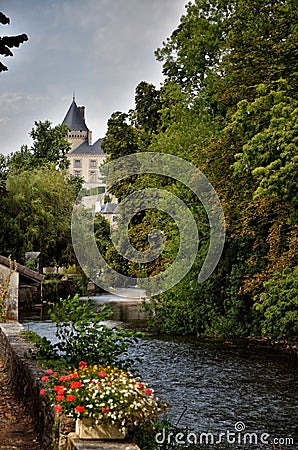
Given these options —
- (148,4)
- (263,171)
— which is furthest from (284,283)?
(148,4)

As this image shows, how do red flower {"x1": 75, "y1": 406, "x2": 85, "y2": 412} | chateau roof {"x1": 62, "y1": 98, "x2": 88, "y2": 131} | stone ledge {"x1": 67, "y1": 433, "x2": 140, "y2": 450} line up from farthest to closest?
chateau roof {"x1": 62, "y1": 98, "x2": 88, "y2": 131}, red flower {"x1": 75, "y1": 406, "x2": 85, "y2": 412}, stone ledge {"x1": 67, "y1": 433, "x2": 140, "y2": 450}

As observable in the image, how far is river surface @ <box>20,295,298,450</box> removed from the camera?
8891 millimetres

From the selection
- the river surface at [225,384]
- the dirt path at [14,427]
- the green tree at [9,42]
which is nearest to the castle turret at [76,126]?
the river surface at [225,384]

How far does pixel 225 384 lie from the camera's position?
11633 millimetres

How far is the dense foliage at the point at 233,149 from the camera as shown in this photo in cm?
1098

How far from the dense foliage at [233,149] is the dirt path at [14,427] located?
464 centimetres

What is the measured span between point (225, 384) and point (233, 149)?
17.9 ft

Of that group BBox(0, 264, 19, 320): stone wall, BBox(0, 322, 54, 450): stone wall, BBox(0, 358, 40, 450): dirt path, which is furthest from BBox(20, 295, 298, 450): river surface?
BBox(0, 264, 19, 320): stone wall

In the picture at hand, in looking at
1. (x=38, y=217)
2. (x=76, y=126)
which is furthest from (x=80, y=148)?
(x=38, y=217)

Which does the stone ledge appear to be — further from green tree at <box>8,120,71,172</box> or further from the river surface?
green tree at <box>8,120,71,172</box>

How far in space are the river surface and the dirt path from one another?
1.51m

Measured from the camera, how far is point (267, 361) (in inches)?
558

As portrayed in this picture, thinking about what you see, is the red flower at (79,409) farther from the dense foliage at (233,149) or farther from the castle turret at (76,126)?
the castle turret at (76,126)

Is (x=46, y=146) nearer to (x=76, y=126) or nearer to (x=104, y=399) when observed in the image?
(x=76, y=126)
